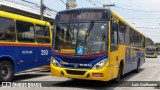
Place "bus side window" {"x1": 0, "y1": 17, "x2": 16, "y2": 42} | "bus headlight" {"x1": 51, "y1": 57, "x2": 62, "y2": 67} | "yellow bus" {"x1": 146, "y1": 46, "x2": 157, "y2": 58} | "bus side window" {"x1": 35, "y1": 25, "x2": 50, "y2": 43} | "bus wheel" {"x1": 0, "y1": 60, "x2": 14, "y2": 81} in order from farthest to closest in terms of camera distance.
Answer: "yellow bus" {"x1": 146, "y1": 46, "x2": 157, "y2": 58}, "bus side window" {"x1": 35, "y1": 25, "x2": 50, "y2": 43}, "bus wheel" {"x1": 0, "y1": 60, "x2": 14, "y2": 81}, "bus side window" {"x1": 0, "y1": 17, "x2": 16, "y2": 42}, "bus headlight" {"x1": 51, "y1": 57, "x2": 62, "y2": 67}

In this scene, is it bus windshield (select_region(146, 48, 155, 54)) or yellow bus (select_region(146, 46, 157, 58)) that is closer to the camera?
yellow bus (select_region(146, 46, 157, 58))

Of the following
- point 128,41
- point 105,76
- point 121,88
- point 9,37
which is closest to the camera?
point 105,76

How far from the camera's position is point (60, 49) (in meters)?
12.0

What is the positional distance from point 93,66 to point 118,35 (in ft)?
8.31

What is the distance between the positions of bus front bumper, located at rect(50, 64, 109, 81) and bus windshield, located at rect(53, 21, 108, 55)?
2.10 feet

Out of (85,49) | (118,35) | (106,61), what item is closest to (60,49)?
(85,49)

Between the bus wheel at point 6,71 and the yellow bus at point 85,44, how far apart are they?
2248 millimetres

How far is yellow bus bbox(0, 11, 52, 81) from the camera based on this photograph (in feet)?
42.4

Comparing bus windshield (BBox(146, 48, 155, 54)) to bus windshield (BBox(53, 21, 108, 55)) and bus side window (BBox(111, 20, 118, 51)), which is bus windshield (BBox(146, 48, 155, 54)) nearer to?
bus side window (BBox(111, 20, 118, 51))

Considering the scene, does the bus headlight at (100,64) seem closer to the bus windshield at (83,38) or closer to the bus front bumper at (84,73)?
the bus front bumper at (84,73)

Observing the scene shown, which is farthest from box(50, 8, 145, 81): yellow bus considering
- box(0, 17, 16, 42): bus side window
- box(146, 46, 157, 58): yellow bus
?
box(146, 46, 157, 58): yellow bus

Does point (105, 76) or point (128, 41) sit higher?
point (128, 41)

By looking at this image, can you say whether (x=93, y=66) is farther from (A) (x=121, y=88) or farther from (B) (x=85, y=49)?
(A) (x=121, y=88)

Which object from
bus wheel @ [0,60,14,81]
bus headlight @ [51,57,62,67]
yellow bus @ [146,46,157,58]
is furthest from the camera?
yellow bus @ [146,46,157,58]
